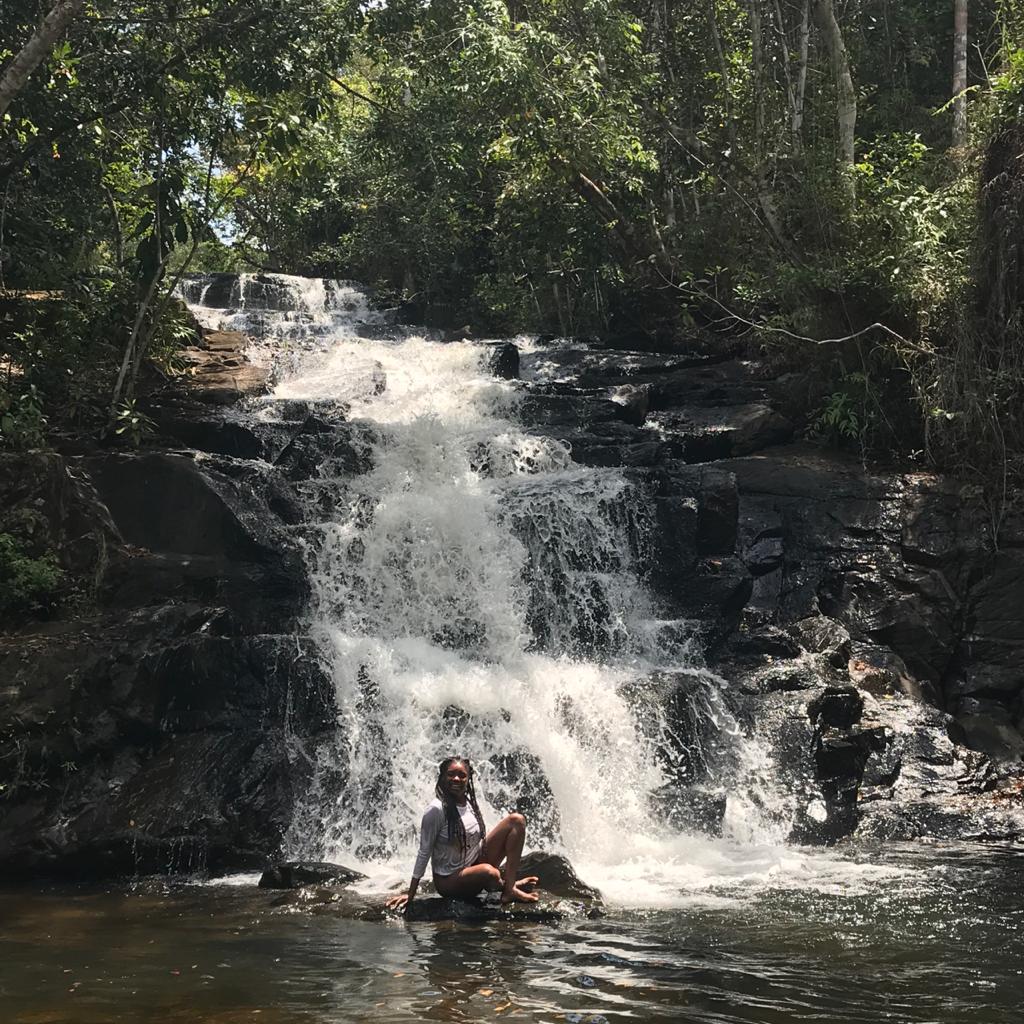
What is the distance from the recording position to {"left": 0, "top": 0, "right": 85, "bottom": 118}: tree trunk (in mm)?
8828

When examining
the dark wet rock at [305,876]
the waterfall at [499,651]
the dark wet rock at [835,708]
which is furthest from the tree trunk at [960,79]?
the dark wet rock at [305,876]

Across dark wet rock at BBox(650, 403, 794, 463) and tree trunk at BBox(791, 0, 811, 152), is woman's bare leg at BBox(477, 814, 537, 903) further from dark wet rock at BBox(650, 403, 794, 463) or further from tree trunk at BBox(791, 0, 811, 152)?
tree trunk at BBox(791, 0, 811, 152)

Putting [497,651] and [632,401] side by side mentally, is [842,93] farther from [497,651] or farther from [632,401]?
[497,651]

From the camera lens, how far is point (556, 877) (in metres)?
7.32

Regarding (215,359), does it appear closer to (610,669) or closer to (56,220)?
(56,220)

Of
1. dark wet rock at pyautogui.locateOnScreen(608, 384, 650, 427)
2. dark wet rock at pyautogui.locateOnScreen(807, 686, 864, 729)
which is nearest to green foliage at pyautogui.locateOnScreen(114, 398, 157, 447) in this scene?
dark wet rock at pyautogui.locateOnScreen(608, 384, 650, 427)

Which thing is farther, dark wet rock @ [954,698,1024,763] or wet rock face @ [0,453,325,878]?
dark wet rock @ [954,698,1024,763]

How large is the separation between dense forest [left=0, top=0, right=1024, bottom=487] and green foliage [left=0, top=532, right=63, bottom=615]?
1.34 m

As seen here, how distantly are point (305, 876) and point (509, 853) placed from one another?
176 centimetres

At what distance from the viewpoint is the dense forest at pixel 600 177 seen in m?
12.6

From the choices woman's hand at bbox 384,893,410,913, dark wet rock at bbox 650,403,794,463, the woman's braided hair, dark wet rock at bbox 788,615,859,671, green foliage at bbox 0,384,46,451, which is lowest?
woman's hand at bbox 384,893,410,913

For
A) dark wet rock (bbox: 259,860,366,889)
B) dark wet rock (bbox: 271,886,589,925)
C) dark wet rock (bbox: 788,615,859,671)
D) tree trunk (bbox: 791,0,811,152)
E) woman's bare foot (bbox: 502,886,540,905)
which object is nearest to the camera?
dark wet rock (bbox: 271,886,589,925)

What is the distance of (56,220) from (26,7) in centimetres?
245

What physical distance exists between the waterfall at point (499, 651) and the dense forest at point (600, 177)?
10.4ft
